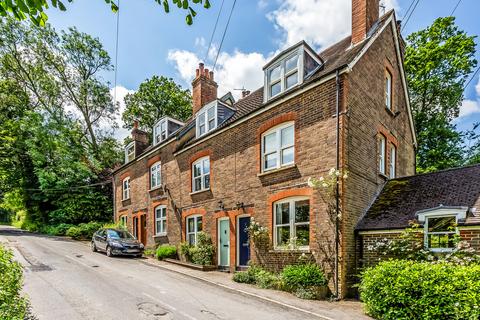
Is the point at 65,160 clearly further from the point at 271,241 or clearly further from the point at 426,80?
the point at 426,80

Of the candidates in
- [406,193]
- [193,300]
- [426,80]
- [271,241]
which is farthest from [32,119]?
[426,80]

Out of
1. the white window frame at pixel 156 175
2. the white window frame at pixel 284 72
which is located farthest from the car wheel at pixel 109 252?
the white window frame at pixel 284 72

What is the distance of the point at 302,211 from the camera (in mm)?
10789

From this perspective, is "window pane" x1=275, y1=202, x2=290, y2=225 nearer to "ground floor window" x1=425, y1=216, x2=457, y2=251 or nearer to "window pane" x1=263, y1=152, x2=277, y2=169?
"window pane" x1=263, y1=152, x2=277, y2=169

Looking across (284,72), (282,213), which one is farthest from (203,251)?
(284,72)

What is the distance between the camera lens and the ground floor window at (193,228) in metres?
15.9

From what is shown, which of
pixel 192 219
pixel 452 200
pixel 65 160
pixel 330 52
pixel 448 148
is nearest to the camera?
pixel 452 200

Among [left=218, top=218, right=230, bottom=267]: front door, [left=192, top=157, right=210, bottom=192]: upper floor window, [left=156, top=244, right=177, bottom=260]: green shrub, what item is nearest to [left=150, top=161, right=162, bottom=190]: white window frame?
[left=192, top=157, right=210, bottom=192]: upper floor window

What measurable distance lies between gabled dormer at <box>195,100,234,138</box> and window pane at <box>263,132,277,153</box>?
415 centimetres

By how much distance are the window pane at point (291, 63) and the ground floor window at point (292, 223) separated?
5.48 meters

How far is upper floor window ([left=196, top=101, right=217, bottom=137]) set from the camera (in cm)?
1638

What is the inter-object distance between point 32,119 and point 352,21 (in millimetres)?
12605

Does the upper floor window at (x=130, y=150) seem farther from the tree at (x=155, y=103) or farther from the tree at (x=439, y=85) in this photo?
the tree at (x=439, y=85)

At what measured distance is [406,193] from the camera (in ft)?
35.9
